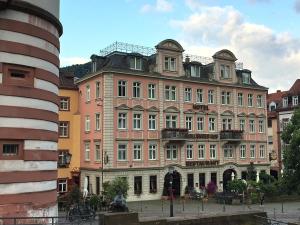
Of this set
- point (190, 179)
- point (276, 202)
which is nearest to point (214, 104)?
point (190, 179)

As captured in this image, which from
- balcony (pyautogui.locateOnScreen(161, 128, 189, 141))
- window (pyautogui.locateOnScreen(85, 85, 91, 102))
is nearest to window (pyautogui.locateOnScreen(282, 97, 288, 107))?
balcony (pyautogui.locateOnScreen(161, 128, 189, 141))

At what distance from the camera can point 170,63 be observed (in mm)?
53719

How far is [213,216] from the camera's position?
60.8 feet

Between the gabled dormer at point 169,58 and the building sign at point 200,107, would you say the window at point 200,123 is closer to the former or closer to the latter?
the building sign at point 200,107

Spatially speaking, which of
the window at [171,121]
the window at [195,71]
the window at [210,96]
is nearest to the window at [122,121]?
the window at [171,121]

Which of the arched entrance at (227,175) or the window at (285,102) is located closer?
the arched entrance at (227,175)

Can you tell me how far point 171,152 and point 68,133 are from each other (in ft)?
38.9

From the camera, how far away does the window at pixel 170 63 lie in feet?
175

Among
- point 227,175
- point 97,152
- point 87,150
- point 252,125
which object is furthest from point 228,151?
point 87,150

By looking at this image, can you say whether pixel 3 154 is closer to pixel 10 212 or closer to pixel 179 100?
pixel 10 212

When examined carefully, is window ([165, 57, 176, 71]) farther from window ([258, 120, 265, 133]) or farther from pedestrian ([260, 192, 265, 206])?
pedestrian ([260, 192, 265, 206])

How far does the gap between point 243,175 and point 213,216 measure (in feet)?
139

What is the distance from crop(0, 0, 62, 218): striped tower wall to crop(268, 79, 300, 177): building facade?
54.7 meters

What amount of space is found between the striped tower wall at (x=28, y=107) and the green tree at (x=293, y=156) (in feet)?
73.5
